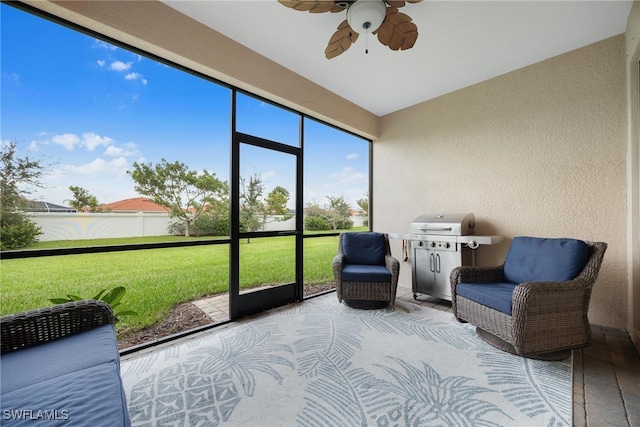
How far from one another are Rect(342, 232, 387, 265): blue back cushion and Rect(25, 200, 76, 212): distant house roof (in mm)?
2835

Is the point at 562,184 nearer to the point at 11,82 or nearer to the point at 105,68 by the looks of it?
the point at 105,68

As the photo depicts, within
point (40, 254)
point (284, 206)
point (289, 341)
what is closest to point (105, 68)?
point (40, 254)

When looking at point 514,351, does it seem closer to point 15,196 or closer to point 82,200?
point 82,200

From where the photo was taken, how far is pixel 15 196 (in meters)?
1.72

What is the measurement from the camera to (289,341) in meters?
2.29

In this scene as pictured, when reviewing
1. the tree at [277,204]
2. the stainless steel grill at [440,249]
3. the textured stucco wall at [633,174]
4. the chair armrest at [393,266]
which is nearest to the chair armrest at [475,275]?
the stainless steel grill at [440,249]

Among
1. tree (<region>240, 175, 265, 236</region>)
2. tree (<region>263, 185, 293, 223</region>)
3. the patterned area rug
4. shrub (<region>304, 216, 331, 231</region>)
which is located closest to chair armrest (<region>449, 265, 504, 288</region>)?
the patterned area rug

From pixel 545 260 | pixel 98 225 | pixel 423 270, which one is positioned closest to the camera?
pixel 98 225

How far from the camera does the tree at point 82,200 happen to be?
76.6 inches

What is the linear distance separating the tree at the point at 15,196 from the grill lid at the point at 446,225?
3.68 meters

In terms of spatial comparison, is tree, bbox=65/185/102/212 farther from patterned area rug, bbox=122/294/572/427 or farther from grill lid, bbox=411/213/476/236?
grill lid, bbox=411/213/476/236

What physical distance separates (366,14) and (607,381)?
2.96 m

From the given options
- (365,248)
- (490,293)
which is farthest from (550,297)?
(365,248)

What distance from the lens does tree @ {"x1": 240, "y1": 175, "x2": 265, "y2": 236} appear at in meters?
2.93
